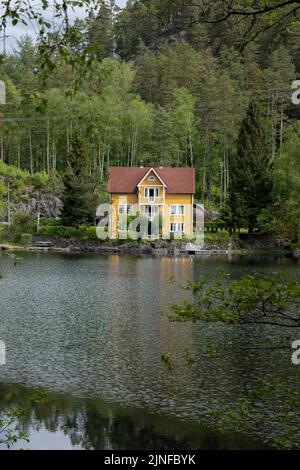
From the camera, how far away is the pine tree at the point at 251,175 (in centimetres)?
5447

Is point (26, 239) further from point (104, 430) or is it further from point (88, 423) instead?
point (104, 430)

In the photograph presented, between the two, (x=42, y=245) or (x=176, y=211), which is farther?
(x=176, y=211)

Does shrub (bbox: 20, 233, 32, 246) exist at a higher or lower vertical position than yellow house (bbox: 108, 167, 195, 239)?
lower

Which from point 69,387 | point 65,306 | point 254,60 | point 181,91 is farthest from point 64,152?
point 69,387

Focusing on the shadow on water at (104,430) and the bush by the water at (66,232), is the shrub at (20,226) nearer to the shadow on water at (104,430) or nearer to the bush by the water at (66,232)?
the bush by the water at (66,232)

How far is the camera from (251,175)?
178 feet

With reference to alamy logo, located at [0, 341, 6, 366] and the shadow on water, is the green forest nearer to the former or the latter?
alamy logo, located at [0, 341, 6, 366]

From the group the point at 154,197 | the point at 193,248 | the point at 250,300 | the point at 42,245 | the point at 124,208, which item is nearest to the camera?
the point at 250,300

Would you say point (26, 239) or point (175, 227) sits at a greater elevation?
point (175, 227)

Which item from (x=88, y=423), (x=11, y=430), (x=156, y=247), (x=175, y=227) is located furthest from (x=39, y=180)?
(x=11, y=430)

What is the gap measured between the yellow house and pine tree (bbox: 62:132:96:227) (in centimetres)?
248

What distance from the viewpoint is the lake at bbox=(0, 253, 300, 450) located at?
41.2ft

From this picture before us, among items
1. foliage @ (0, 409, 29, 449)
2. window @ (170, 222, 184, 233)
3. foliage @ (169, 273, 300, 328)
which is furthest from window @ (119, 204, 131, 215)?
foliage @ (169, 273, 300, 328)

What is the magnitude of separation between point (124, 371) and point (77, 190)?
1559 inches
